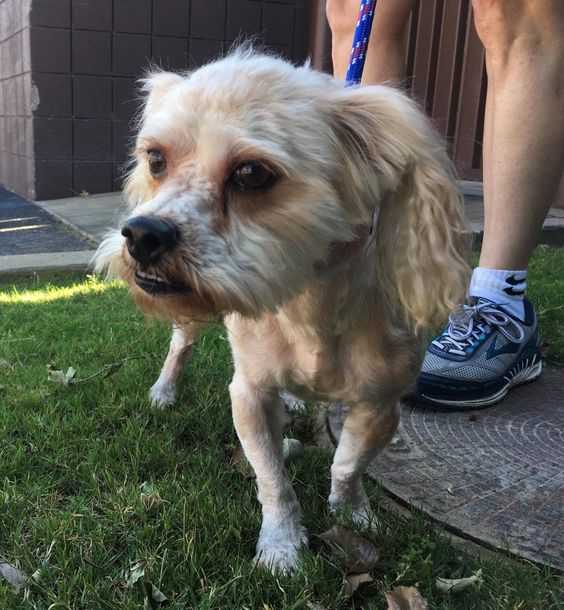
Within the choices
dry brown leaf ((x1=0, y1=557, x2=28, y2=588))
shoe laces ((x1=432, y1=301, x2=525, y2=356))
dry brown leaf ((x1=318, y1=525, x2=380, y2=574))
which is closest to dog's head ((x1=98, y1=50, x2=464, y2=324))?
dry brown leaf ((x1=318, y1=525, x2=380, y2=574))

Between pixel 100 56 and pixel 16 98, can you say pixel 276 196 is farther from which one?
pixel 16 98

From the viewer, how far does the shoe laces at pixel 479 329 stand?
2.60 m

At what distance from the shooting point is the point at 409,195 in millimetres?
1519

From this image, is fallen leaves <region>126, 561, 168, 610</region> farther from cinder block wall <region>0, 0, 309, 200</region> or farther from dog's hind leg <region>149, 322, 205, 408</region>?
cinder block wall <region>0, 0, 309, 200</region>

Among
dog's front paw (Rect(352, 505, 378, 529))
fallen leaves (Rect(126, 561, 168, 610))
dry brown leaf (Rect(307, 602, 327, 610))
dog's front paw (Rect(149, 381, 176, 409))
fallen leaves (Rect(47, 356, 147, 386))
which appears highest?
dry brown leaf (Rect(307, 602, 327, 610))

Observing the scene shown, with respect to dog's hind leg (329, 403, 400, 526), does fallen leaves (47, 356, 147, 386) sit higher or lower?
lower

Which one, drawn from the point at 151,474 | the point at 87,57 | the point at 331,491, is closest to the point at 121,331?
the point at 151,474

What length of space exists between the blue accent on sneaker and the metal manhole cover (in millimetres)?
63

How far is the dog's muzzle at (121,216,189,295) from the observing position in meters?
1.35

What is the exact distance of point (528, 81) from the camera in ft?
8.00

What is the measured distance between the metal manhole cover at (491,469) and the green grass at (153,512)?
5.7 inches

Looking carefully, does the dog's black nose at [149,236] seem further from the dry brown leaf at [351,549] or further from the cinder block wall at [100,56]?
the cinder block wall at [100,56]

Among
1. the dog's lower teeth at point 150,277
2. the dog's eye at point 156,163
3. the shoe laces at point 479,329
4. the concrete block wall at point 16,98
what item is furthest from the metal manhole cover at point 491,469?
the concrete block wall at point 16,98

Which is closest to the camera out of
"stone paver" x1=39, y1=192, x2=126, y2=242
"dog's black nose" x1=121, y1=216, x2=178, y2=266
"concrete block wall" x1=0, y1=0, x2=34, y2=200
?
"dog's black nose" x1=121, y1=216, x2=178, y2=266
